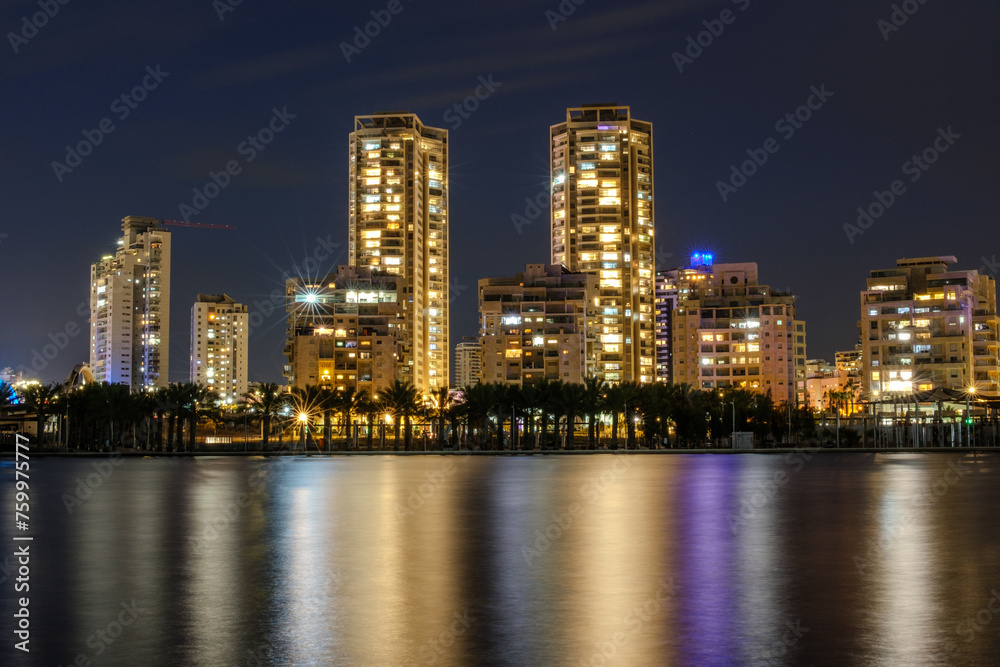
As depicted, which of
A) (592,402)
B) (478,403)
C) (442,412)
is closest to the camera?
(592,402)

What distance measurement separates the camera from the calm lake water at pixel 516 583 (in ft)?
43.4

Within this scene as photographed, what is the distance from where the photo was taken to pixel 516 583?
1834 centimetres

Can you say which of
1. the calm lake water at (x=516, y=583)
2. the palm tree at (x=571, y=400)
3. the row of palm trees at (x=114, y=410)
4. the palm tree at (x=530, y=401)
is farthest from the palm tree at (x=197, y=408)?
the calm lake water at (x=516, y=583)

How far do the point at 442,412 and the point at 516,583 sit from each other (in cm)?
11091

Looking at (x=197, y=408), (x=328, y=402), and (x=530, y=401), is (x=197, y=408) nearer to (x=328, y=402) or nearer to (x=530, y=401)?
(x=328, y=402)

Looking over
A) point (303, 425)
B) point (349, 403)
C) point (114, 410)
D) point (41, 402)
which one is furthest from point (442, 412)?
point (41, 402)

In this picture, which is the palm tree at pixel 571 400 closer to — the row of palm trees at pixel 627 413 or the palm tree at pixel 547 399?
the row of palm trees at pixel 627 413

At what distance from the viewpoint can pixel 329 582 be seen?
18.4 metres

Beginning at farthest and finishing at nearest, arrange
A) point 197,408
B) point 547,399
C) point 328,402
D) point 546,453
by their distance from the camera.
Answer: point 328,402 → point 197,408 → point 547,399 → point 546,453

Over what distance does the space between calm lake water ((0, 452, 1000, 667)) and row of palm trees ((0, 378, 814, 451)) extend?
84379 mm

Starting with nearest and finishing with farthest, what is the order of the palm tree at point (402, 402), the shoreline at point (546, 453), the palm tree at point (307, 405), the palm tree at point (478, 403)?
the shoreline at point (546, 453) < the palm tree at point (478, 403) < the palm tree at point (402, 402) < the palm tree at point (307, 405)

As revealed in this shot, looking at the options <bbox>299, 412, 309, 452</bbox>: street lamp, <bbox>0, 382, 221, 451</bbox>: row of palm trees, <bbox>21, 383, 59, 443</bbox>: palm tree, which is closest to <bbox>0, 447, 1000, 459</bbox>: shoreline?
<bbox>0, 382, 221, 451</bbox>: row of palm trees

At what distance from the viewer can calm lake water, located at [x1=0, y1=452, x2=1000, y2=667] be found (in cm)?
1322

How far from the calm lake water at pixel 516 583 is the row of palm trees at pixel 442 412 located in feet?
→ 277
